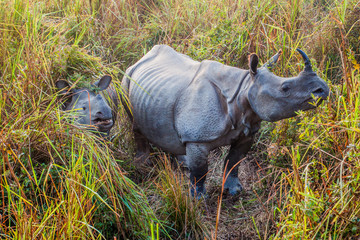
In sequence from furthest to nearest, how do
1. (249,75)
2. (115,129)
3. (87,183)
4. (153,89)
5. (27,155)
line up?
(115,129) → (153,89) → (249,75) → (27,155) → (87,183)

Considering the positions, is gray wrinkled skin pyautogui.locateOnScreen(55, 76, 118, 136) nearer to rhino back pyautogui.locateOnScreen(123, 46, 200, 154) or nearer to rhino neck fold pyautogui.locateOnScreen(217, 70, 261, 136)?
rhino back pyautogui.locateOnScreen(123, 46, 200, 154)

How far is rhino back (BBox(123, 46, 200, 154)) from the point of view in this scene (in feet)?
13.9

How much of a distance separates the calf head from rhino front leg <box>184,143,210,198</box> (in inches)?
30.0

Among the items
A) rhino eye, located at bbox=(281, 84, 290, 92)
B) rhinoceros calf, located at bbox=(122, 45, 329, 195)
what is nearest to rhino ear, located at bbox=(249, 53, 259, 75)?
rhinoceros calf, located at bbox=(122, 45, 329, 195)

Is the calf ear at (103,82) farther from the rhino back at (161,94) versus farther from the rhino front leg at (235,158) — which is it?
the rhino front leg at (235,158)

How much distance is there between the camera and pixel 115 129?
5160mm

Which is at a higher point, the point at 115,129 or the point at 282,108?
the point at 282,108

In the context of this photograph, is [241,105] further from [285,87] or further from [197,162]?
[197,162]

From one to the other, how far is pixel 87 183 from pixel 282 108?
1504 millimetres

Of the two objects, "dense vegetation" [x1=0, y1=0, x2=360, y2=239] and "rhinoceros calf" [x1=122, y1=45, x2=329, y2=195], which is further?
"rhinoceros calf" [x1=122, y1=45, x2=329, y2=195]

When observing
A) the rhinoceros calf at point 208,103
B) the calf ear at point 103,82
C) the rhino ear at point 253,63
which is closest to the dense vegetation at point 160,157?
the calf ear at point 103,82

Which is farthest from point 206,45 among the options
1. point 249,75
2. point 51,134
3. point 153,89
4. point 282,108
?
point 51,134

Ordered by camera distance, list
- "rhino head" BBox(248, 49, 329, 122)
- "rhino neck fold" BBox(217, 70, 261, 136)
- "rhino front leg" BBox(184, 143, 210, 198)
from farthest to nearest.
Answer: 1. "rhino front leg" BBox(184, 143, 210, 198)
2. "rhino neck fold" BBox(217, 70, 261, 136)
3. "rhino head" BBox(248, 49, 329, 122)

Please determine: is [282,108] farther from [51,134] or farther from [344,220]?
[51,134]
